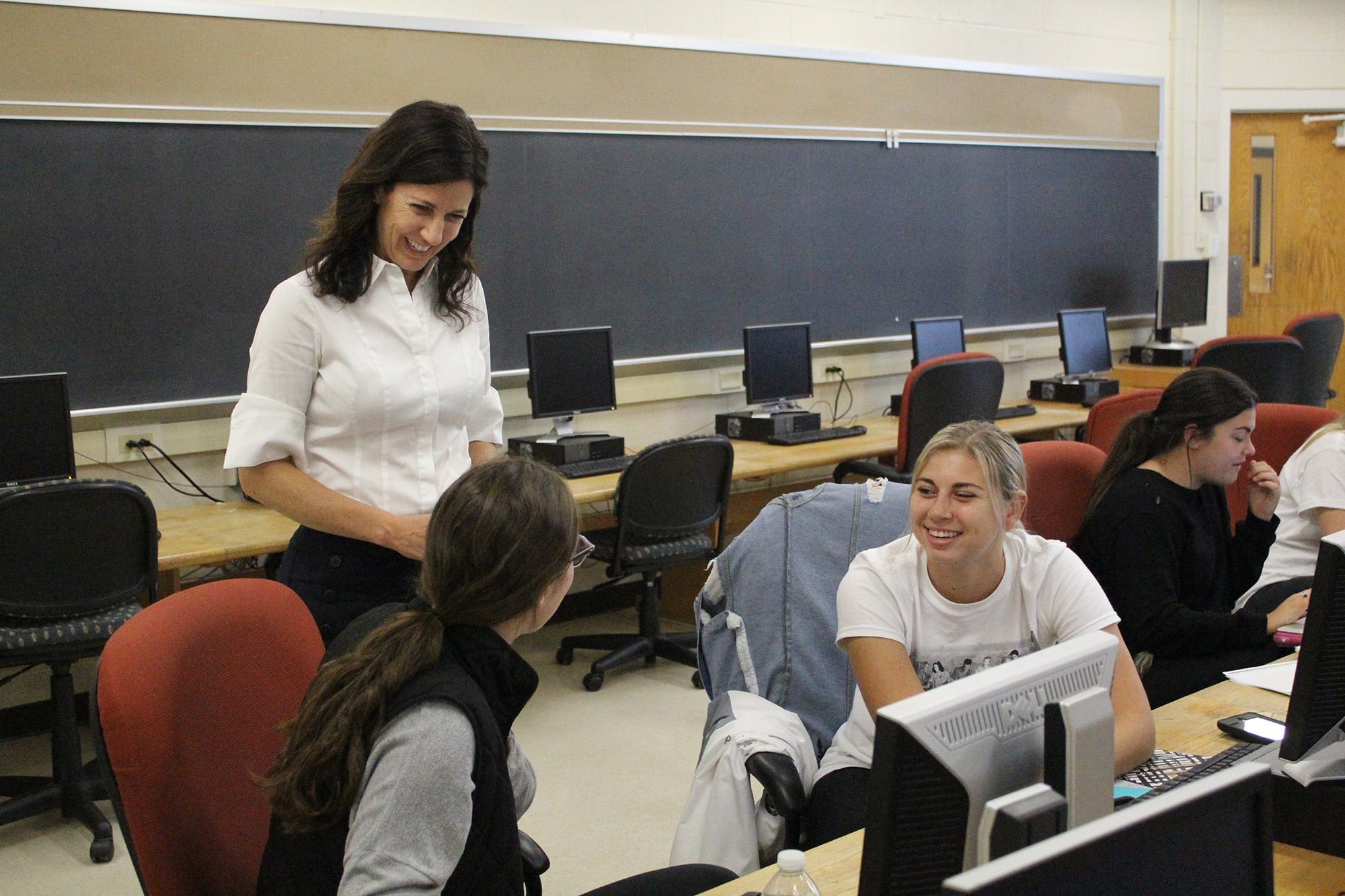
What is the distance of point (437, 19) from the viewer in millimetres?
4449

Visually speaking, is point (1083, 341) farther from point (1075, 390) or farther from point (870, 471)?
point (870, 471)

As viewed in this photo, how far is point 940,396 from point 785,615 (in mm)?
2681

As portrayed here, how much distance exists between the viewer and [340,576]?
6.69 feet

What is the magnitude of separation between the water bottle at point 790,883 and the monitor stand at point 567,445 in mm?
3039

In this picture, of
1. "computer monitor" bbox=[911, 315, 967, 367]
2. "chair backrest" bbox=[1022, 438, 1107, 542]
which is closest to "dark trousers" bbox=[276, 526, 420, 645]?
"chair backrest" bbox=[1022, 438, 1107, 542]

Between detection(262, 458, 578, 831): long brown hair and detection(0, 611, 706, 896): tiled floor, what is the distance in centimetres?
166

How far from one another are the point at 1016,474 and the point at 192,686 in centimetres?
125

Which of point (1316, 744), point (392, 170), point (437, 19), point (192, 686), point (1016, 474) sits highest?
point (437, 19)

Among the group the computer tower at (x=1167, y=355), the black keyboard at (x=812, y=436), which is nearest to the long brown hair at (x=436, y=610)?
the black keyboard at (x=812, y=436)

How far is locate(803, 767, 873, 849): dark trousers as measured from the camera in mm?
1953

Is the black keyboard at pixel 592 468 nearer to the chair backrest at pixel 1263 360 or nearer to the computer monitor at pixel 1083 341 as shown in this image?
the chair backrest at pixel 1263 360

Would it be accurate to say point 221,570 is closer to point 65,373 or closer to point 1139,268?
point 65,373

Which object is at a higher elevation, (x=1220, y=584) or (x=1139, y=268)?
(x=1139, y=268)

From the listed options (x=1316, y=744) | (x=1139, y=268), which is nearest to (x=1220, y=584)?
(x=1316, y=744)
